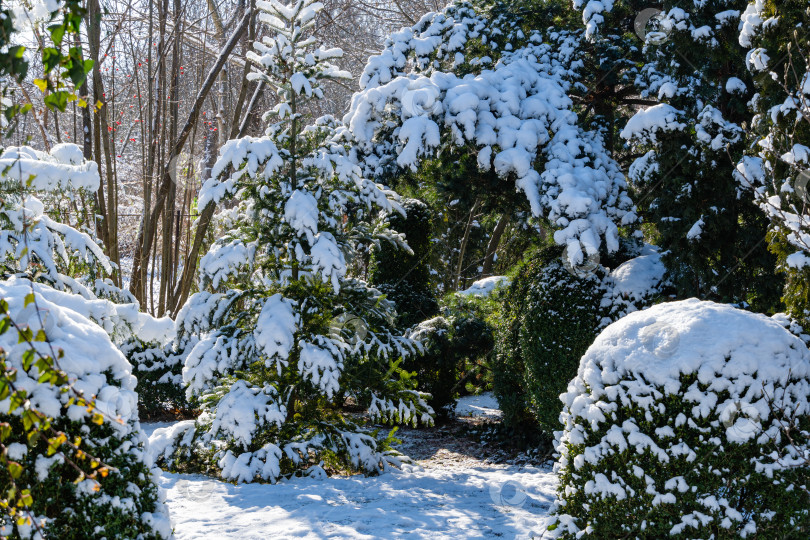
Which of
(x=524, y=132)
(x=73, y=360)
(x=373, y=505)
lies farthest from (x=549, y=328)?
(x=73, y=360)

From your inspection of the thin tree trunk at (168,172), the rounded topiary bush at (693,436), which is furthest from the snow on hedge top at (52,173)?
the rounded topiary bush at (693,436)

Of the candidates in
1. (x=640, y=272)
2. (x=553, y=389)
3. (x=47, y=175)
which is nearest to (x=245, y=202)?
(x=47, y=175)

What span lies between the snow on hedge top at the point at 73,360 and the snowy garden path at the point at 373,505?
99 centimetres

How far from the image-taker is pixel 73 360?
244 cm

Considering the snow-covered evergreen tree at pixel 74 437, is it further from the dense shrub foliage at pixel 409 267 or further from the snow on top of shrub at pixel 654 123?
the dense shrub foliage at pixel 409 267

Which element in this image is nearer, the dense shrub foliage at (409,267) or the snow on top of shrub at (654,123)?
the snow on top of shrub at (654,123)

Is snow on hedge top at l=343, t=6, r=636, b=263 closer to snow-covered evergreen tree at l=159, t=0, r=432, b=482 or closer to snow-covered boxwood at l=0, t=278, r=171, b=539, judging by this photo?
snow-covered evergreen tree at l=159, t=0, r=432, b=482

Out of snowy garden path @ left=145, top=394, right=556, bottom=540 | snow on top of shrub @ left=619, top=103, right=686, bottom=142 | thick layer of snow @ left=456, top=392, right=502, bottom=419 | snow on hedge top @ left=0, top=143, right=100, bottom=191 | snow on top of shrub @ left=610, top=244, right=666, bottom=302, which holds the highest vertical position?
snow on top of shrub @ left=619, top=103, right=686, bottom=142

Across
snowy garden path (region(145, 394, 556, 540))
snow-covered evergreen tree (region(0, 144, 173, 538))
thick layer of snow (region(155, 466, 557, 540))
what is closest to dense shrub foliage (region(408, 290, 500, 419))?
snowy garden path (region(145, 394, 556, 540))

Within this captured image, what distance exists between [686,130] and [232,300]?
12.6 ft

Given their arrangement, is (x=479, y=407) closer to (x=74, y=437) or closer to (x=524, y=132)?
(x=524, y=132)

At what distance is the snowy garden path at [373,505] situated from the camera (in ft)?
12.3

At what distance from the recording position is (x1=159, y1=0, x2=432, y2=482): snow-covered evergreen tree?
15.9 ft

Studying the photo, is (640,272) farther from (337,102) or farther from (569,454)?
(337,102)
